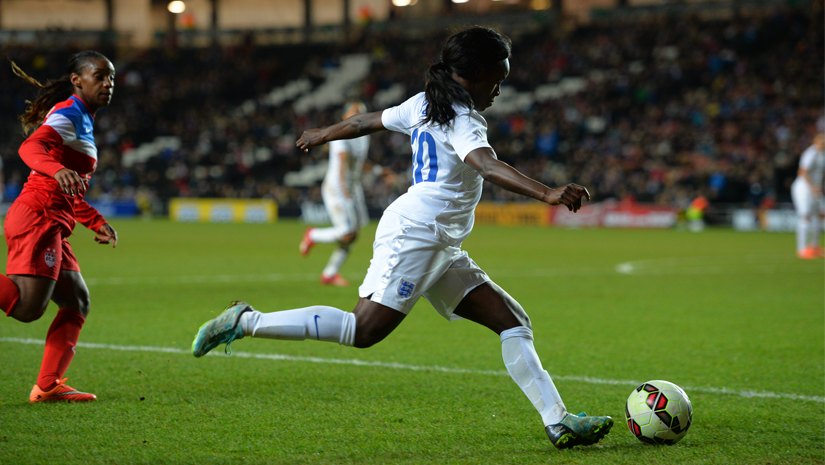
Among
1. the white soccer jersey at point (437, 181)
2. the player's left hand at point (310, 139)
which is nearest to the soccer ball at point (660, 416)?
the white soccer jersey at point (437, 181)

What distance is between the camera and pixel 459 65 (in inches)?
143

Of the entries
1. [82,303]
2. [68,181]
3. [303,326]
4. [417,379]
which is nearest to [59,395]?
[82,303]

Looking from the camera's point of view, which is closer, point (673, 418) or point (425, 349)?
point (673, 418)

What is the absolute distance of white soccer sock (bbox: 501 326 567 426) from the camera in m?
→ 3.75

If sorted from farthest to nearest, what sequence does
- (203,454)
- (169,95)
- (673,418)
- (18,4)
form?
(18,4), (169,95), (673,418), (203,454)

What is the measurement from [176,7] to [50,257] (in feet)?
158

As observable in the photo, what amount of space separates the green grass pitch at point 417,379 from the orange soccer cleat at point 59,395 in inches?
3.6

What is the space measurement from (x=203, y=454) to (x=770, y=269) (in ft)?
39.0

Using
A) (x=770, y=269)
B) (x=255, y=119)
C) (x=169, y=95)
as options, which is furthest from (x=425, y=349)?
(x=169, y=95)

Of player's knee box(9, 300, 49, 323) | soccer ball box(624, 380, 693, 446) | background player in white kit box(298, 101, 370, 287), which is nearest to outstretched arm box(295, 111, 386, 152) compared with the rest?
player's knee box(9, 300, 49, 323)

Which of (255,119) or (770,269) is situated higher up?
(255,119)

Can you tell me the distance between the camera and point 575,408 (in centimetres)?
446

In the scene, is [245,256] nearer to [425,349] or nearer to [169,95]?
[425,349]

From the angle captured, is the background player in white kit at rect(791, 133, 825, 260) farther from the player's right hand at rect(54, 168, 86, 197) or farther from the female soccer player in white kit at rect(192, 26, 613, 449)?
the player's right hand at rect(54, 168, 86, 197)
